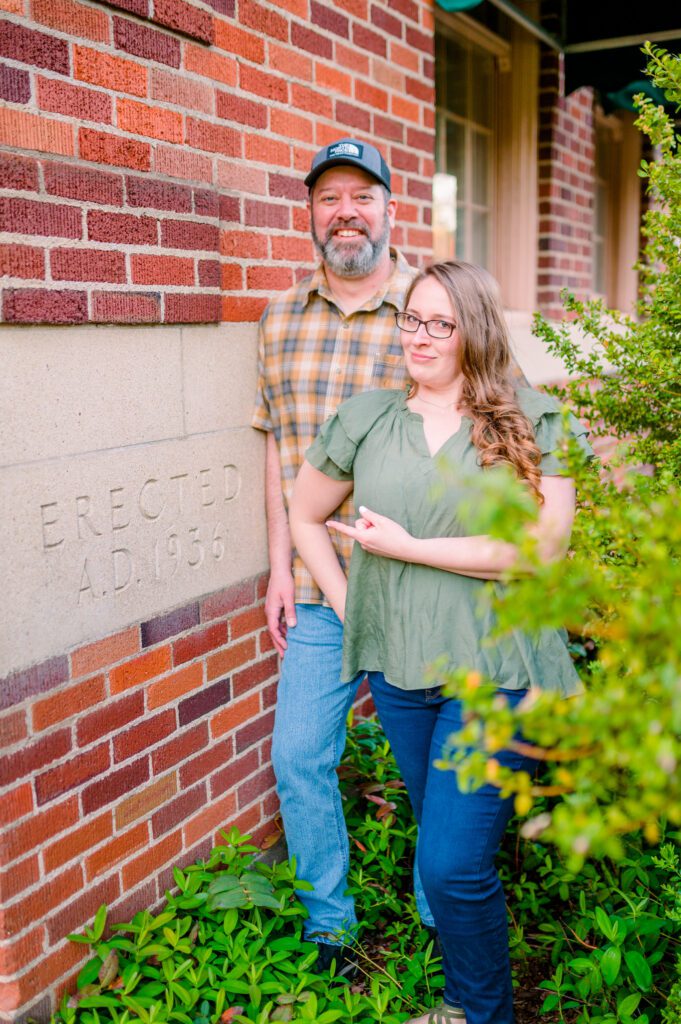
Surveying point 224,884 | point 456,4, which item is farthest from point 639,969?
point 456,4

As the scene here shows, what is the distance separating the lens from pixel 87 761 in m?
2.31

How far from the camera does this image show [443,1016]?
→ 2381 mm

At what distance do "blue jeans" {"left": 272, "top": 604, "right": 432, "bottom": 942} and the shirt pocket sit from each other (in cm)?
69

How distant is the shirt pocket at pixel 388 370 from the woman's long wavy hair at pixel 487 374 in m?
0.42

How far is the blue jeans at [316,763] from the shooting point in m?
2.69

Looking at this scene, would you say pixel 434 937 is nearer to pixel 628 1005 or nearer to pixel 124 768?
pixel 628 1005

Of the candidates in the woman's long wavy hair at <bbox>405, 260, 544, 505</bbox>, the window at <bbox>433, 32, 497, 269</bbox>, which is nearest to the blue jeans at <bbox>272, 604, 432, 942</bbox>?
the woman's long wavy hair at <bbox>405, 260, 544, 505</bbox>

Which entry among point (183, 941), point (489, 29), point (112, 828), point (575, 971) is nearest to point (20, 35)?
point (112, 828)

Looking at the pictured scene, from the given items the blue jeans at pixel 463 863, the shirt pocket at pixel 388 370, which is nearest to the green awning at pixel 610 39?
the shirt pocket at pixel 388 370

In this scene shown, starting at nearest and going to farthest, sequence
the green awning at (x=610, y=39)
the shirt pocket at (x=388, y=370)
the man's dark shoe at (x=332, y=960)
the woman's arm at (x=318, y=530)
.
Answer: the woman's arm at (x=318, y=530), the man's dark shoe at (x=332, y=960), the shirt pocket at (x=388, y=370), the green awning at (x=610, y=39)

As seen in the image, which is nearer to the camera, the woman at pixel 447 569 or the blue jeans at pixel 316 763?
the woman at pixel 447 569

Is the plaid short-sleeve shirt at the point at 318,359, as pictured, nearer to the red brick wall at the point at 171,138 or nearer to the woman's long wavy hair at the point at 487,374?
the red brick wall at the point at 171,138

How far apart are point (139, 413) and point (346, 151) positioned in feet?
3.28

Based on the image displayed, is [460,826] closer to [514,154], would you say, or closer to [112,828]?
[112,828]
